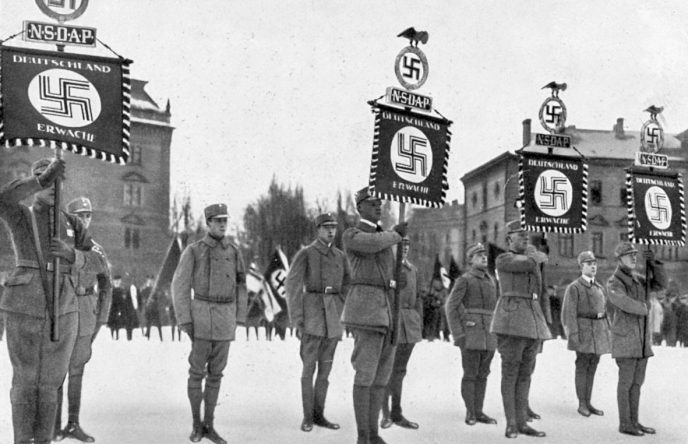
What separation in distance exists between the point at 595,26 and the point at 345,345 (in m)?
9.17

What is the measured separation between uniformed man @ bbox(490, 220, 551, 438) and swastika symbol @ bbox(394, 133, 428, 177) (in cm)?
118

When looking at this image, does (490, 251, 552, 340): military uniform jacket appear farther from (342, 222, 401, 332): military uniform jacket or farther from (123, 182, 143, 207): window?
(123, 182, 143, 207): window

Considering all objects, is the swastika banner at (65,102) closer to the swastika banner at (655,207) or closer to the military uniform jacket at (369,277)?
the military uniform jacket at (369,277)

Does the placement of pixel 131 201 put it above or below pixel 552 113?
above

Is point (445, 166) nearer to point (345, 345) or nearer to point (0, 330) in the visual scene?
point (345, 345)

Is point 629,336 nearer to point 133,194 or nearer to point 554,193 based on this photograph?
point 554,193

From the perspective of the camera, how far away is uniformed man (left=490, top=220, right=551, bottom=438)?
8188 mm

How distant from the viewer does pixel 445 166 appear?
8383 mm

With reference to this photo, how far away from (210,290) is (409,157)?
7.19 feet

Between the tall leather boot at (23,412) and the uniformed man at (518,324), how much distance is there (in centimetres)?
434

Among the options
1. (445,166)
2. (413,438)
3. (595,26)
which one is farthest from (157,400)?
(595,26)

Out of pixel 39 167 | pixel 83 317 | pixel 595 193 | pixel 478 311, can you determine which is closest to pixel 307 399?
pixel 478 311

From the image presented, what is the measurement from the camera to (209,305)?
766 centimetres

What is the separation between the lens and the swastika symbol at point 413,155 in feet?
26.2
